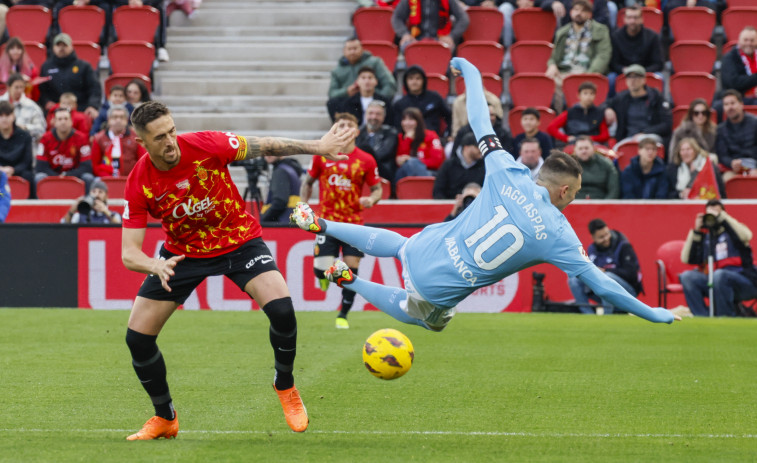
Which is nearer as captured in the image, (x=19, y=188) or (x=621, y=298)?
(x=621, y=298)

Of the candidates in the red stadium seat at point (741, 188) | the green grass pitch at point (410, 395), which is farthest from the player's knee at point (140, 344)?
the red stadium seat at point (741, 188)

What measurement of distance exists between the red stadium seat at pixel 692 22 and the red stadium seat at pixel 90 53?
32.4 feet

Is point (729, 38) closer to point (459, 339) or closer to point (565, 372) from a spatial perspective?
point (459, 339)

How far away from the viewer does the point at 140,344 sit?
262 inches

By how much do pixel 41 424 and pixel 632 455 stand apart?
3685 mm

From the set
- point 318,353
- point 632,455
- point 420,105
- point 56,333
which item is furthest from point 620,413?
point 420,105

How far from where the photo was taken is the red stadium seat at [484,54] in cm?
1839

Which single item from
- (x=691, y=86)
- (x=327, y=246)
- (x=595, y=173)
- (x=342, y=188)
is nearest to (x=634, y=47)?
(x=691, y=86)

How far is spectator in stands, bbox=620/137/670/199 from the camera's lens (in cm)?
1544

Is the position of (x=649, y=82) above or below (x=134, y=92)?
above

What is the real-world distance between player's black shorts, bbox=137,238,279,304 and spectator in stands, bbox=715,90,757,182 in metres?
10.6

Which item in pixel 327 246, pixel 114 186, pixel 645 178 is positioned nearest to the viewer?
pixel 327 246

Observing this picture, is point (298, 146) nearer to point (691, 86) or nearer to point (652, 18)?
point (691, 86)

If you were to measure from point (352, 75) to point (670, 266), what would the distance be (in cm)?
597
